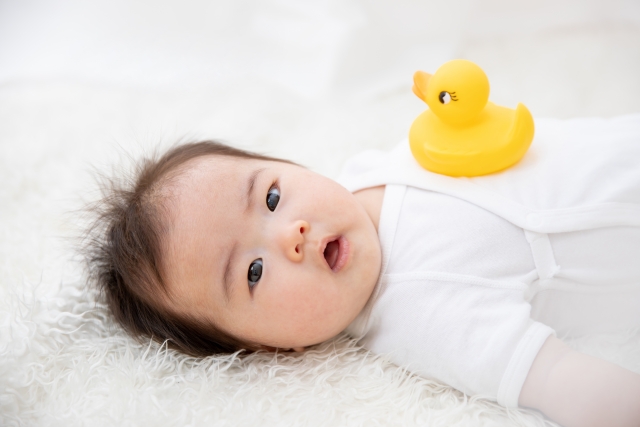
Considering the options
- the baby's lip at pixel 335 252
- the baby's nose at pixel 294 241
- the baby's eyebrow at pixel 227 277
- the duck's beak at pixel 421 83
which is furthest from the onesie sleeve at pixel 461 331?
the duck's beak at pixel 421 83

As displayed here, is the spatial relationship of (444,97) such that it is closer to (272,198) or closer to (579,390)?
(272,198)

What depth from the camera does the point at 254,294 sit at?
4.02 ft

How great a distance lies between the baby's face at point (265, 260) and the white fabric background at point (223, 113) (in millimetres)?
115

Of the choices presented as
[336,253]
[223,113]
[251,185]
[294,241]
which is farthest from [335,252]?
[223,113]

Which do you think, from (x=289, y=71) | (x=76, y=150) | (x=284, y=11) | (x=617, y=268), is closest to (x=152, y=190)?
(x=76, y=150)

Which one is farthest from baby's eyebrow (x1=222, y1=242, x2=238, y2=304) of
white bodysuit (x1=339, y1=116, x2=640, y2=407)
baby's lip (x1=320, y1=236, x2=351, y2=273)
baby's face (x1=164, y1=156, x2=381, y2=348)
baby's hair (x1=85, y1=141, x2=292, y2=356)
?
white bodysuit (x1=339, y1=116, x2=640, y2=407)

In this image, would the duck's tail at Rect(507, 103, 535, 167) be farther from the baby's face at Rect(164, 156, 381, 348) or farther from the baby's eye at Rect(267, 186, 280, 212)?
the baby's eye at Rect(267, 186, 280, 212)

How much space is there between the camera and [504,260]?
1.25 meters

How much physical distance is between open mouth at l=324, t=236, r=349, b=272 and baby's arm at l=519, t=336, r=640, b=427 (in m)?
0.45

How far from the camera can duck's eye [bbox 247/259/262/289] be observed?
4.06 ft

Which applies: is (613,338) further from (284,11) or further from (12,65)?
(12,65)

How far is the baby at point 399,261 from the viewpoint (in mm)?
1204

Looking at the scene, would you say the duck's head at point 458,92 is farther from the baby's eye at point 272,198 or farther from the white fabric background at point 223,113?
the white fabric background at point 223,113

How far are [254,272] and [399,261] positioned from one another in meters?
0.34
